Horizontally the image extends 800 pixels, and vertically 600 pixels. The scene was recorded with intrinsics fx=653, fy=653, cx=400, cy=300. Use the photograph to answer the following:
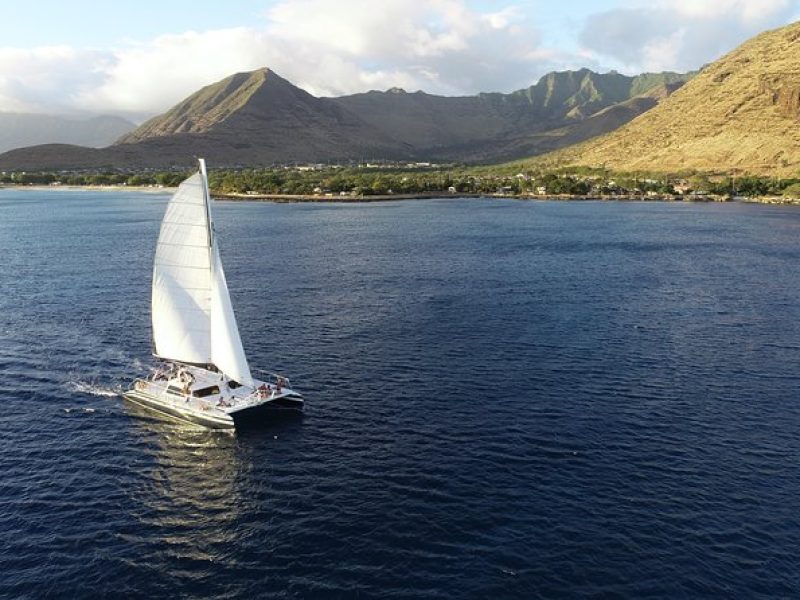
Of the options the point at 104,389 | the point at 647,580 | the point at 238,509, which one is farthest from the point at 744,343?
the point at 104,389

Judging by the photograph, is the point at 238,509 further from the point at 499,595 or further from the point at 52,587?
the point at 499,595

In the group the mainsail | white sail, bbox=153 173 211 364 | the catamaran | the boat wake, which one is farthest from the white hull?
the boat wake

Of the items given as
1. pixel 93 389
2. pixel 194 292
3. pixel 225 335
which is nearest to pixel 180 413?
pixel 225 335

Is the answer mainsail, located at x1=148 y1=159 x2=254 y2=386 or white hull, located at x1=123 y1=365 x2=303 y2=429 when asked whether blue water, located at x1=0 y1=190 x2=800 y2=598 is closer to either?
white hull, located at x1=123 y1=365 x2=303 y2=429

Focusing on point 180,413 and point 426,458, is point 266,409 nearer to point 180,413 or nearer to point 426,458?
point 180,413

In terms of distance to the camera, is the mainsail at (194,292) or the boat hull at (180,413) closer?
the boat hull at (180,413)

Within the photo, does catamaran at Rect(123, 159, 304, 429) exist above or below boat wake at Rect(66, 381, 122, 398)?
above

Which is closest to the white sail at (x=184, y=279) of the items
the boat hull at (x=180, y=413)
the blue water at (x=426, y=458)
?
the boat hull at (x=180, y=413)

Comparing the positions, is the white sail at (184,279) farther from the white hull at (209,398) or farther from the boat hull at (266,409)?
the boat hull at (266,409)
